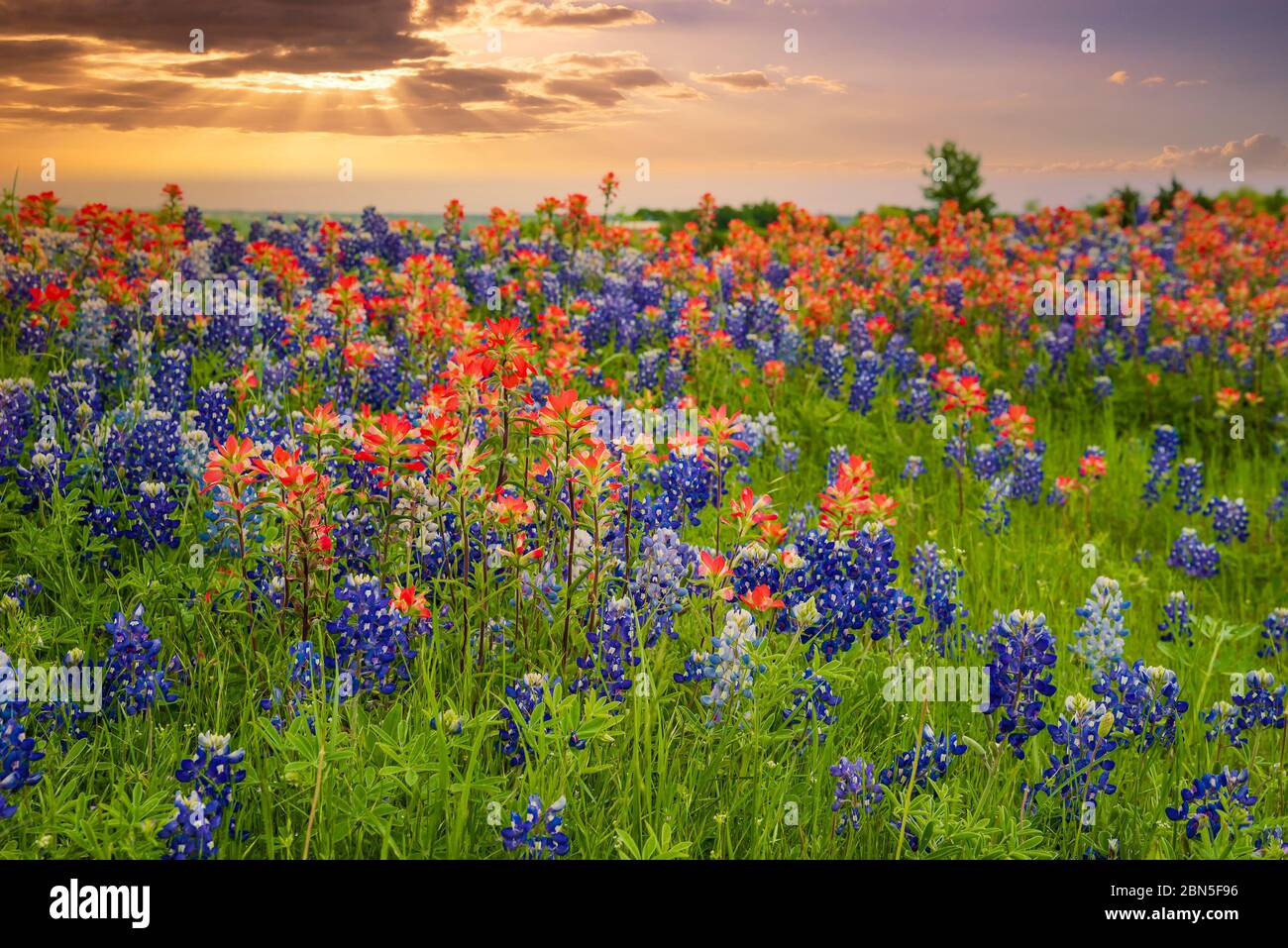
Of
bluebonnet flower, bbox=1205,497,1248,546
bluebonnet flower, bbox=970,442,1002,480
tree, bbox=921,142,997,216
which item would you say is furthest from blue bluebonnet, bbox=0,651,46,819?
tree, bbox=921,142,997,216

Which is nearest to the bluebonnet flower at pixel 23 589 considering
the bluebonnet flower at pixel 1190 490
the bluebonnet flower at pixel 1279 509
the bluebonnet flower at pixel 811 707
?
the bluebonnet flower at pixel 811 707

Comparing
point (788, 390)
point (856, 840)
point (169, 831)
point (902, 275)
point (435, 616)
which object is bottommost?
point (856, 840)

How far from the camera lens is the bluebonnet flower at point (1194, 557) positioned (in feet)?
18.8

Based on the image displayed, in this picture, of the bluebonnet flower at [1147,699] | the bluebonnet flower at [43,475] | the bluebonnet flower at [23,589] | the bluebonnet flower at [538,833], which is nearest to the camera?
the bluebonnet flower at [538,833]

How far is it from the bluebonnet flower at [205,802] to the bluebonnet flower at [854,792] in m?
1.56

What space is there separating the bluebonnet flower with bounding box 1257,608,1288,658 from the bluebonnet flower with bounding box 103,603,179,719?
4.48m

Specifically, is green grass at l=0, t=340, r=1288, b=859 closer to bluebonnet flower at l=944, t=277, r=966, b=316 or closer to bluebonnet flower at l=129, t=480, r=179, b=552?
bluebonnet flower at l=129, t=480, r=179, b=552

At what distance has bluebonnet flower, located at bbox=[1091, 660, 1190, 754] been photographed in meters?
3.48

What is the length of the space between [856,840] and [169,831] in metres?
1.76

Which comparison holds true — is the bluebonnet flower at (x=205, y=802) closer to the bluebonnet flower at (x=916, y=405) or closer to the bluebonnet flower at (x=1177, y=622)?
the bluebonnet flower at (x=1177, y=622)

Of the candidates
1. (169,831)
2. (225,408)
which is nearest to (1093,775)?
(169,831)

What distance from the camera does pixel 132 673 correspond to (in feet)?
10.2

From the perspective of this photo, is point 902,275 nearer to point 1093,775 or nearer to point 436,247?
point 436,247
